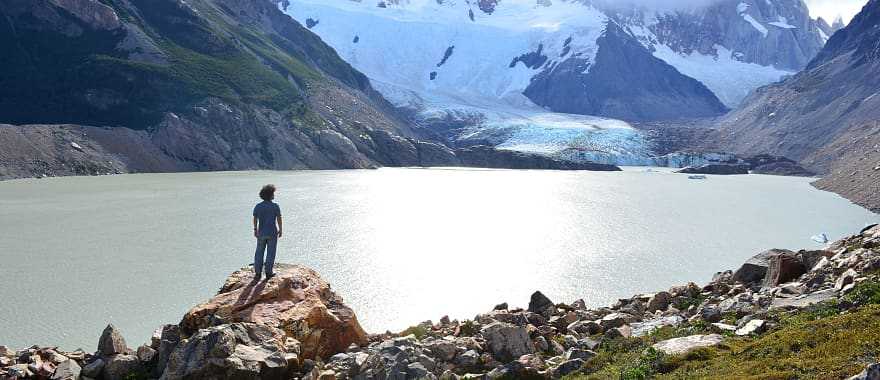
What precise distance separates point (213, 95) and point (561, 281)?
110313 mm

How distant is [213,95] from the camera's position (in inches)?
4973

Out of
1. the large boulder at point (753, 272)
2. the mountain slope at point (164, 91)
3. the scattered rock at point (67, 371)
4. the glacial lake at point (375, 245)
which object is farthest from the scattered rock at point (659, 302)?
the mountain slope at point (164, 91)

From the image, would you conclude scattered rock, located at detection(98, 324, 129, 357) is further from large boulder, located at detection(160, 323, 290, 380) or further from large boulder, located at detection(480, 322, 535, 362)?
large boulder, located at detection(480, 322, 535, 362)

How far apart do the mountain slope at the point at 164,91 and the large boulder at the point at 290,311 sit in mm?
97169

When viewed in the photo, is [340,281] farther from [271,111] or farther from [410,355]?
[271,111]

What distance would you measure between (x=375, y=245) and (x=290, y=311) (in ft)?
83.6

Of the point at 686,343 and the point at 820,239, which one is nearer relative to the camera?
the point at 686,343

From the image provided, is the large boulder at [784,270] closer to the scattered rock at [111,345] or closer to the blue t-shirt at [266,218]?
the blue t-shirt at [266,218]

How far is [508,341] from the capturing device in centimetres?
1406

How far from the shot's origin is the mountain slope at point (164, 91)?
114 m

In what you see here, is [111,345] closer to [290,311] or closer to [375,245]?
[290,311]

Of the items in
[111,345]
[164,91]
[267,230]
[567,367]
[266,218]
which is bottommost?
[567,367]

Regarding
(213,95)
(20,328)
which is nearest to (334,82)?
(213,95)

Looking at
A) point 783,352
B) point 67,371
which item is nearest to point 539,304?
point 783,352
